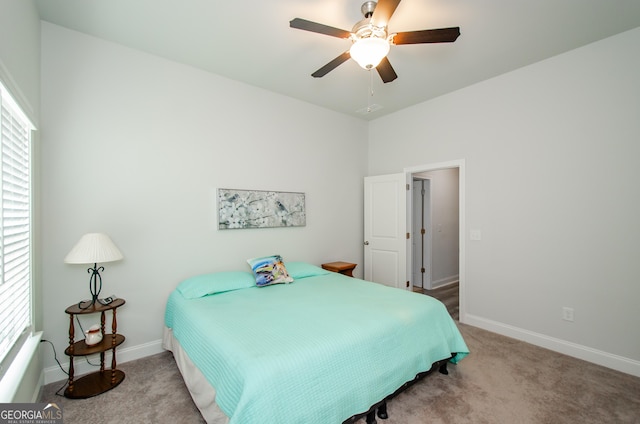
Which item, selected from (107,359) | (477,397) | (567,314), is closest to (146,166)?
(107,359)

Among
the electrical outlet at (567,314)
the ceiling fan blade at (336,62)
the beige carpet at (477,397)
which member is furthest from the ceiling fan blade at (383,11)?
the electrical outlet at (567,314)

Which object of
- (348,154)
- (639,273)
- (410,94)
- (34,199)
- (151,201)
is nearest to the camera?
(34,199)

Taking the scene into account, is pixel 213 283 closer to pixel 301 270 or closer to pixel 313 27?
pixel 301 270

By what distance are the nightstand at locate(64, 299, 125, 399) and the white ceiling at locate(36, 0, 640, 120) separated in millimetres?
2317

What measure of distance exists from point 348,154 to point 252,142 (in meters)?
1.65

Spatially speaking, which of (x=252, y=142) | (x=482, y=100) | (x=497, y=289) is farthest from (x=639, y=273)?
(x=252, y=142)

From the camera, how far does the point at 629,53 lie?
244 centimetres

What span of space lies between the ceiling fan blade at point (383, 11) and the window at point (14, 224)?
2097mm

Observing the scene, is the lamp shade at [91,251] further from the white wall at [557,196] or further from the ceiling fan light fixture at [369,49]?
the white wall at [557,196]

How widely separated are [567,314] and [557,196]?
116 centimetres

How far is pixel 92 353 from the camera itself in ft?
6.85

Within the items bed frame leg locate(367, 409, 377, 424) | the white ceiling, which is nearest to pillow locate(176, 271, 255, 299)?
bed frame leg locate(367, 409, 377, 424)

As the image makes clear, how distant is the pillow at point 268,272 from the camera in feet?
9.64

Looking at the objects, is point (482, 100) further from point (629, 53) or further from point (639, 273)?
point (639, 273)
